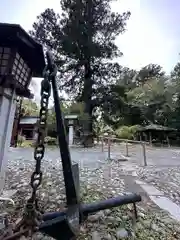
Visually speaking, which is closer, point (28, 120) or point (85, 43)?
point (85, 43)

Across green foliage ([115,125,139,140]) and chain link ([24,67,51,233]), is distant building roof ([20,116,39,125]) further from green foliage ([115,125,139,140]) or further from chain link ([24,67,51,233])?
chain link ([24,67,51,233])

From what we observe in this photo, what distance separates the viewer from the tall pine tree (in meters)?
15.4

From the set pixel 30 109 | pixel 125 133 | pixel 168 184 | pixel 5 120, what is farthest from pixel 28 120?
pixel 5 120

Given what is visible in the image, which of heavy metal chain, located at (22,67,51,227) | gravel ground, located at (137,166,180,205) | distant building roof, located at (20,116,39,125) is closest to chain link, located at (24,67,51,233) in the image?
heavy metal chain, located at (22,67,51,227)

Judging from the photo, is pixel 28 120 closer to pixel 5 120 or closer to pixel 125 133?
pixel 125 133

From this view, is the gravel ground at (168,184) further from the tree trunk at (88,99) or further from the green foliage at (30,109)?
the green foliage at (30,109)

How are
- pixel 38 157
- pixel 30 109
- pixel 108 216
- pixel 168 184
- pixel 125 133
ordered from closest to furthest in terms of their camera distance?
pixel 38 157, pixel 108 216, pixel 168 184, pixel 125 133, pixel 30 109

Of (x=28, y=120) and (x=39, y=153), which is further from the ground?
(x=28, y=120)

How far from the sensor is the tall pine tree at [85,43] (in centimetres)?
1535

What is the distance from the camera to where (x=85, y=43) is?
1527cm

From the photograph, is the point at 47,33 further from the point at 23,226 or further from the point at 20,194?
the point at 23,226

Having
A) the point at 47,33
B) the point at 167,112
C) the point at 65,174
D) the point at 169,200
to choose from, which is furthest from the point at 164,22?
the point at 167,112

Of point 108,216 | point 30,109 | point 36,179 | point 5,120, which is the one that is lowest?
point 108,216

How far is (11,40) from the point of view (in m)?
2.18
